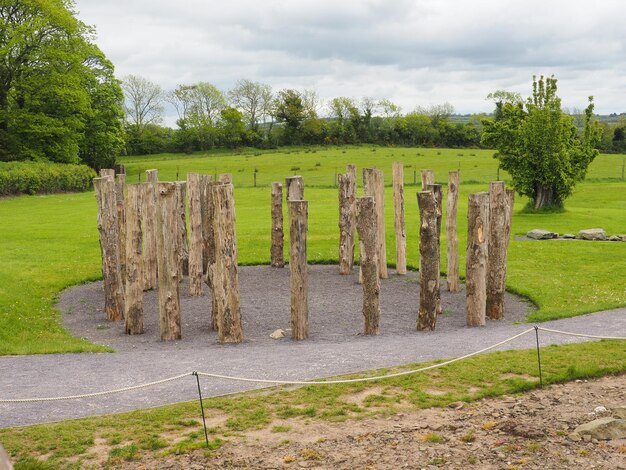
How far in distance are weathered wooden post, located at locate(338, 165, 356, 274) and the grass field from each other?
2.03 m

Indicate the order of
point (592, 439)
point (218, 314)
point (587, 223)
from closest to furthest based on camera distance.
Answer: point (592, 439), point (218, 314), point (587, 223)

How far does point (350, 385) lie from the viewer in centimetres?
1014

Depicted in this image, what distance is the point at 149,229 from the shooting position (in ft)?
55.3

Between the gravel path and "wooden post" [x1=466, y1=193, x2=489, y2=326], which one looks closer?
the gravel path

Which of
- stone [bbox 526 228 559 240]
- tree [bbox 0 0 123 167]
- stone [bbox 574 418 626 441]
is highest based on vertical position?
tree [bbox 0 0 123 167]

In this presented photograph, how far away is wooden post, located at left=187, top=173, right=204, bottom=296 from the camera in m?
17.7

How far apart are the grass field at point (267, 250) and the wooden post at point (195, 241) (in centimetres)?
347

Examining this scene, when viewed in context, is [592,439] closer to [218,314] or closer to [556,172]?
[218,314]

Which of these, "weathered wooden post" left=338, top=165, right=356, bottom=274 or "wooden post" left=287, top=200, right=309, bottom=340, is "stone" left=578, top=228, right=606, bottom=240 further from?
"wooden post" left=287, top=200, right=309, bottom=340

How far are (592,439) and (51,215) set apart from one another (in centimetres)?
3140

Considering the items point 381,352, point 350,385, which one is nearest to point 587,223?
point 381,352

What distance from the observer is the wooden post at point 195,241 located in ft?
58.0

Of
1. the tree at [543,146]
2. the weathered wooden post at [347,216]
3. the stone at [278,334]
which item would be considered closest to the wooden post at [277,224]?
the weathered wooden post at [347,216]

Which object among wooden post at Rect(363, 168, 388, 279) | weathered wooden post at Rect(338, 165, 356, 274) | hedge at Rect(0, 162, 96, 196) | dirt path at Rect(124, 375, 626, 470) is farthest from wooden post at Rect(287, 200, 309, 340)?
hedge at Rect(0, 162, 96, 196)
